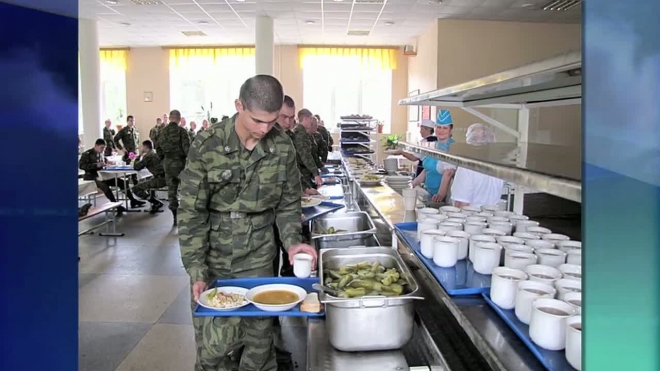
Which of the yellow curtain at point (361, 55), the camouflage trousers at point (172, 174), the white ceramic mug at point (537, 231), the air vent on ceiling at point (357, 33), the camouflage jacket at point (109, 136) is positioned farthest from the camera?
the yellow curtain at point (361, 55)

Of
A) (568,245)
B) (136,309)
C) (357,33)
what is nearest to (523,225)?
(568,245)

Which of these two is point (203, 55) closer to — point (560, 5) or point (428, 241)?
point (560, 5)

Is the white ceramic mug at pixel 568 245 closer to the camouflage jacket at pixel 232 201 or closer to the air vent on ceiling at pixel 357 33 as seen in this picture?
the camouflage jacket at pixel 232 201

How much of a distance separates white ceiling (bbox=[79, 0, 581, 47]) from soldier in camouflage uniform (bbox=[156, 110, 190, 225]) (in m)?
2.39

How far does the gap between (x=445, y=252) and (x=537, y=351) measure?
584mm

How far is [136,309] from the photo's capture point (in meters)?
3.85

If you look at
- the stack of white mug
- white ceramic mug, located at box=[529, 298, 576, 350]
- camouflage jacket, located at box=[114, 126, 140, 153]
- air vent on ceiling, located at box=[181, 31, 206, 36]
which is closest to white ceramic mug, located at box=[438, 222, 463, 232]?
the stack of white mug

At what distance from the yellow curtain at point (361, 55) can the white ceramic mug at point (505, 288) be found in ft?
37.5

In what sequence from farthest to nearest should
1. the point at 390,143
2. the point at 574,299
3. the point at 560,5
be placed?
the point at 560,5, the point at 390,143, the point at 574,299

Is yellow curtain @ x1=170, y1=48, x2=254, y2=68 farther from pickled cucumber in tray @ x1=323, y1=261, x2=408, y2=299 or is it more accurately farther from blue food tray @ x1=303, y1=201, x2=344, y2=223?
pickled cucumber in tray @ x1=323, y1=261, x2=408, y2=299

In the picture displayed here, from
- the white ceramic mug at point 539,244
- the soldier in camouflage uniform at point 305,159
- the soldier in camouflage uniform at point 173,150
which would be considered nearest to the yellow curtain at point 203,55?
the soldier in camouflage uniform at point 173,150

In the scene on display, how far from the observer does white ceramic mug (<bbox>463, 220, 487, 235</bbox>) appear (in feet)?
6.10

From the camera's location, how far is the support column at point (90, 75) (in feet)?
30.5
